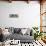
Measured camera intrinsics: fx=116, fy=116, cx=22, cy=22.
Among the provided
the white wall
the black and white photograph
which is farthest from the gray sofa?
the white wall

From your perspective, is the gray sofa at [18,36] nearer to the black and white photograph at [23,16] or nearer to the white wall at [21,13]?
the black and white photograph at [23,16]

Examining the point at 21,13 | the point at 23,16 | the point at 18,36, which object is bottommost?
the point at 18,36

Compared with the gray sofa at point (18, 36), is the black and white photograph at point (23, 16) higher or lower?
higher

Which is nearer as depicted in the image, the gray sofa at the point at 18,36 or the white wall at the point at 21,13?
the gray sofa at the point at 18,36

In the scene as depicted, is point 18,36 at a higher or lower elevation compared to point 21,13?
lower

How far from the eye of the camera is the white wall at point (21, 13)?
415 centimetres

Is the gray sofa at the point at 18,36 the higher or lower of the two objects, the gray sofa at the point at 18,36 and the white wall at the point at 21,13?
the lower

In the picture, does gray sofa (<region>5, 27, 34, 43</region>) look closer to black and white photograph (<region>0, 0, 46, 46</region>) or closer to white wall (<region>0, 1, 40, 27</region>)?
black and white photograph (<region>0, 0, 46, 46</region>)

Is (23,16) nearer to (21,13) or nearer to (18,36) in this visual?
(21,13)

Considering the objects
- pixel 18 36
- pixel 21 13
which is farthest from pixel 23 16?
pixel 18 36

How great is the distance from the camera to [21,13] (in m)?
4.18

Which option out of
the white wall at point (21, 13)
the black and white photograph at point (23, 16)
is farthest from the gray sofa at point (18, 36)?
the white wall at point (21, 13)

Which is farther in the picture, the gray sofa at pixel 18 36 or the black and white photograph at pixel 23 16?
the black and white photograph at pixel 23 16

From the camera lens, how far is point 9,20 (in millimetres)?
4148
